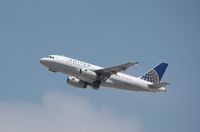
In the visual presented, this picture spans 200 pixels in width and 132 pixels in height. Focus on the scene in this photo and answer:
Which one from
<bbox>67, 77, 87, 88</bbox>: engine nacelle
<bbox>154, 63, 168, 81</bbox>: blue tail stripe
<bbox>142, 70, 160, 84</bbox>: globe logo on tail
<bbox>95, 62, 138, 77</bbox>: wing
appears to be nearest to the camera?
<bbox>95, 62, 138, 77</bbox>: wing

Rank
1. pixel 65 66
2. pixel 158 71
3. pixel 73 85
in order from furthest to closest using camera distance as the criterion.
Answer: pixel 158 71 → pixel 73 85 → pixel 65 66

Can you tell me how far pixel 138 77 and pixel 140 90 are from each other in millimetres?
3961

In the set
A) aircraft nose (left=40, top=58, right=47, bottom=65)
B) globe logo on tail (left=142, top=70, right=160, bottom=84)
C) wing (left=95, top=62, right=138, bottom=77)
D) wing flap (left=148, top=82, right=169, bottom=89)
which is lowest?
wing flap (left=148, top=82, right=169, bottom=89)

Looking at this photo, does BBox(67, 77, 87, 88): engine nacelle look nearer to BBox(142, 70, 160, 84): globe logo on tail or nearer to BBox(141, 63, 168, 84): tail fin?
BBox(141, 63, 168, 84): tail fin

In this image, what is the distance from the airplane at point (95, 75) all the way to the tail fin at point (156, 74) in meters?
1.20

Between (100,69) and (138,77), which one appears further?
(138,77)

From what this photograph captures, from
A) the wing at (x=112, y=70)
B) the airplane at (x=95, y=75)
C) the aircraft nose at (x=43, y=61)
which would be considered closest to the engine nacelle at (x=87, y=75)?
the airplane at (x=95, y=75)

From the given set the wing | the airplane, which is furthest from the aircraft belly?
the wing

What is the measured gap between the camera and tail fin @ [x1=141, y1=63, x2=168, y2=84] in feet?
255

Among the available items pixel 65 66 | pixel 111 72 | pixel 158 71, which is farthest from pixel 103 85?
pixel 158 71

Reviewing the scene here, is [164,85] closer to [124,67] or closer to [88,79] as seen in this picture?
[124,67]

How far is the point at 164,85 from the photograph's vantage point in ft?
227

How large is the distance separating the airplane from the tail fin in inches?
47.1

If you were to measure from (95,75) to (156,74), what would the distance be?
532 inches
